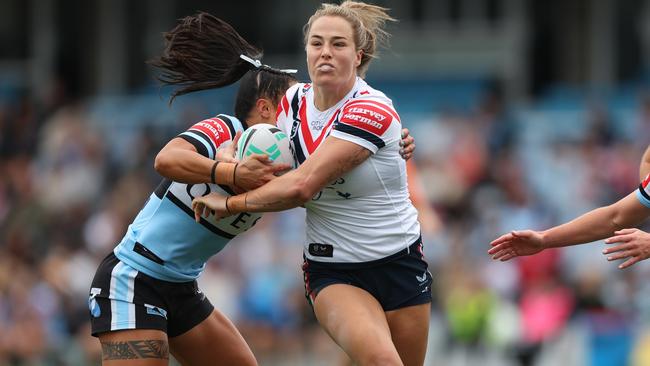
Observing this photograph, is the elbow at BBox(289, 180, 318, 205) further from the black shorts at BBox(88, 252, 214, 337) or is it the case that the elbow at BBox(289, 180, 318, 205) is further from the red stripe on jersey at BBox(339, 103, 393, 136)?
the black shorts at BBox(88, 252, 214, 337)

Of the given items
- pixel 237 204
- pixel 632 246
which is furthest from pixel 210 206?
pixel 632 246

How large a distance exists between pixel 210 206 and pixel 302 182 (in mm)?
508

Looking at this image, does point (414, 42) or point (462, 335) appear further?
point (414, 42)

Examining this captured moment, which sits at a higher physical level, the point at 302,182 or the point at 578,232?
the point at 302,182

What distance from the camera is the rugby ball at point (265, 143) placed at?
6.40 m

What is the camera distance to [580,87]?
17.9m

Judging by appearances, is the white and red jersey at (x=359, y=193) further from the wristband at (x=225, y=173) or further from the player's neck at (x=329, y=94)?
the wristband at (x=225, y=173)

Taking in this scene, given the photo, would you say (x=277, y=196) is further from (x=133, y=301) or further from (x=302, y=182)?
(x=133, y=301)

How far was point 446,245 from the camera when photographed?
42.7 ft

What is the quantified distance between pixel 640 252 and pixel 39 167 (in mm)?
11946

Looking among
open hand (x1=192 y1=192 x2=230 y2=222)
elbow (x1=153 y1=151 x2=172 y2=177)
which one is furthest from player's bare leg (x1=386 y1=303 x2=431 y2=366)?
elbow (x1=153 y1=151 x2=172 y2=177)

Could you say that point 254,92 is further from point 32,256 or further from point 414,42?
point 414,42

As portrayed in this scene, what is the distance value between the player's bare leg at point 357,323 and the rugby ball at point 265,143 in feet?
2.35

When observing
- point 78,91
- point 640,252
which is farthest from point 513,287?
point 78,91
